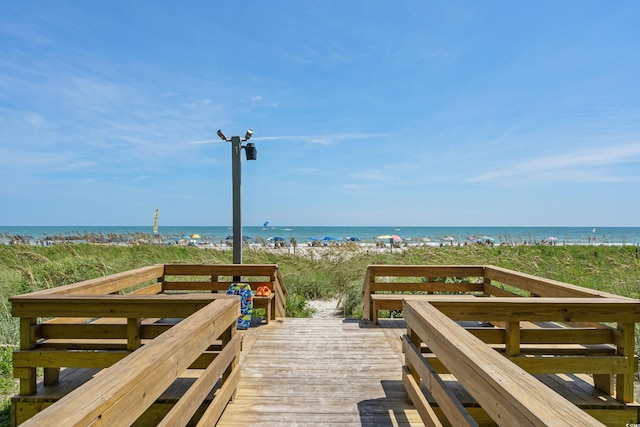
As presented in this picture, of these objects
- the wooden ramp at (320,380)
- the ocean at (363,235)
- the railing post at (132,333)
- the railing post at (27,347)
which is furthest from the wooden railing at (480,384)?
the ocean at (363,235)

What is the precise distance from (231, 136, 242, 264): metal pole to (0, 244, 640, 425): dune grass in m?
1.77

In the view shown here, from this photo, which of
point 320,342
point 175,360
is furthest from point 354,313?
point 175,360

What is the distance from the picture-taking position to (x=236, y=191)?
621 centimetres

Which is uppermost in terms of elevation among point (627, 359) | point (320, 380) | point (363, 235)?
point (627, 359)

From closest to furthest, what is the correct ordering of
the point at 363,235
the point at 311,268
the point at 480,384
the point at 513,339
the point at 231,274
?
the point at 480,384, the point at 513,339, the point at 231,274, the point at 311,268, the point at 363,235

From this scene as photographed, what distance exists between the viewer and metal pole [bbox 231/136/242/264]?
6.15 metres

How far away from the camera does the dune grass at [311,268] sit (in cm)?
640

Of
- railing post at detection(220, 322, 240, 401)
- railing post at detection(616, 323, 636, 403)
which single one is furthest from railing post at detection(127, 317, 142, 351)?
railing post at detection(616, 323, 636, 403)

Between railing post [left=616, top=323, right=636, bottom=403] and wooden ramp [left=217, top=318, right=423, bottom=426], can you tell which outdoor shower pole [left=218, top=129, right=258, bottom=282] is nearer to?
wooden ramp [left=217, top=318, right=423, bottom=426]

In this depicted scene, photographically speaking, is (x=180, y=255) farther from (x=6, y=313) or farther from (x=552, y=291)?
(x=552, y=291)

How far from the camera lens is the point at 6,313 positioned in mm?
5684

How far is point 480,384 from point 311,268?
27.1 feet

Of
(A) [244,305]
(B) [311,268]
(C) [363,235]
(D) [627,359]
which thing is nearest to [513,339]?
(D) [627,359]

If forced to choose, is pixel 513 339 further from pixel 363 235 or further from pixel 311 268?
pixel 363 235
